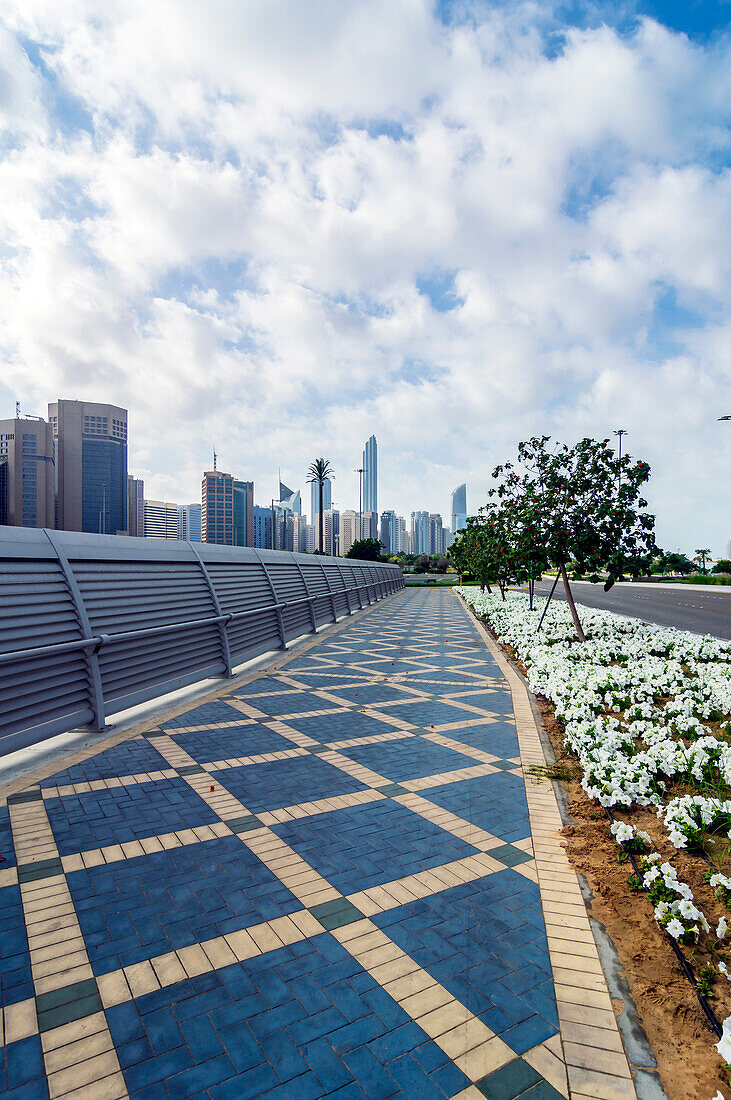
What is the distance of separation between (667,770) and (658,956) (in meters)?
1.94

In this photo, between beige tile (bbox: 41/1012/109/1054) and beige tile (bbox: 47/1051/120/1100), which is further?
beige tile (bbox: 41/1012/109/1054)

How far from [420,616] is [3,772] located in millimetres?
15607

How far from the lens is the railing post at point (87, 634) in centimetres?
525

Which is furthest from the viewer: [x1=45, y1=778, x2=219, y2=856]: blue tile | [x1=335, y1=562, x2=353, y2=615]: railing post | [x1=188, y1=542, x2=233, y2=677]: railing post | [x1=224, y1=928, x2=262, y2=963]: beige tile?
[x1=335, y1=562, x2=353, y2=615]: railing post

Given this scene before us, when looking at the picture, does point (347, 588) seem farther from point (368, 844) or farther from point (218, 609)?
point (368, 844)

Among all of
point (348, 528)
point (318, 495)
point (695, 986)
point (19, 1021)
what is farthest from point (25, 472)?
point (695, 986)

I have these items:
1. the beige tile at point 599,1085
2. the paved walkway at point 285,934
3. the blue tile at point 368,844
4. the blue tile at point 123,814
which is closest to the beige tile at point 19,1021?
the paved walkway at point 285,934

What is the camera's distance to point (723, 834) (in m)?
3.61

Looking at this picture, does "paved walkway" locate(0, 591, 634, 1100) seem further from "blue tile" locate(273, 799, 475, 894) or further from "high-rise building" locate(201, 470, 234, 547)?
"high-rise building" locate(201, 470, 234, 547)

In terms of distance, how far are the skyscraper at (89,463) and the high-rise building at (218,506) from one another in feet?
52.0

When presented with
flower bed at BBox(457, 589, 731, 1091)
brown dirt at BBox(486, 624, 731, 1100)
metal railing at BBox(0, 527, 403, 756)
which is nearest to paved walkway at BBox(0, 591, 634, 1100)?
brown dirt at BBox(486, 624, 731, 1100)

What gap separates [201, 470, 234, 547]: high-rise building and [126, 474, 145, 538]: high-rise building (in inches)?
518

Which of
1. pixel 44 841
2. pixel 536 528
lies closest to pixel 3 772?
pixel 44 841

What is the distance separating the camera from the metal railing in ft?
15.2
